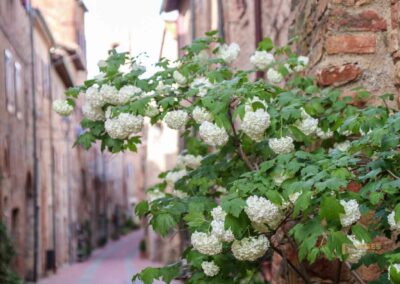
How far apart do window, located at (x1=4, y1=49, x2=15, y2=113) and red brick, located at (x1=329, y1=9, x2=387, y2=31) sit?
14.0 meters

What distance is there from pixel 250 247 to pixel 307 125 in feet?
2.91

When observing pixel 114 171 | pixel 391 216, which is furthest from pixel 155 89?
pixel 114 171

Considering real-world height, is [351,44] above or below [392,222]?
above

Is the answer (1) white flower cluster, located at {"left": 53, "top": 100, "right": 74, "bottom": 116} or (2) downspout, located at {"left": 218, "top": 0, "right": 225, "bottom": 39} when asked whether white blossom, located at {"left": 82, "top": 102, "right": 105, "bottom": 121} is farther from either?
(2) downspout, located at {"left": 218, "top": 0, "right": 225, "bottom": 39}

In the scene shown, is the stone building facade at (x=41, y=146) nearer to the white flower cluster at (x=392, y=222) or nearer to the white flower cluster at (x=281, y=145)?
the white flower cluster at (x=281, y=145)

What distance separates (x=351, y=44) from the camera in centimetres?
486

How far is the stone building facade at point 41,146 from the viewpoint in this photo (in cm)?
1844

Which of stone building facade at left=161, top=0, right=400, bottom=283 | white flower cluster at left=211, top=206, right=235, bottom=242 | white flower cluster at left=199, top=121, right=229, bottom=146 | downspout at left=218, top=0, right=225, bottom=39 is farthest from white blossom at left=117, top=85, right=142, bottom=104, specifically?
downspout at left=218, top=0, right=225, bottom=39

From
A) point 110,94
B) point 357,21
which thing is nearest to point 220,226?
point 110,94

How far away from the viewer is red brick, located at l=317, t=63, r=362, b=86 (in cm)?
488

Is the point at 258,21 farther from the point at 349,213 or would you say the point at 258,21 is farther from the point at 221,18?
the point at 349,213

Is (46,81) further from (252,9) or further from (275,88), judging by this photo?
(275,88)

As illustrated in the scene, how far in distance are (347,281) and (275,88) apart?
3.98 ft

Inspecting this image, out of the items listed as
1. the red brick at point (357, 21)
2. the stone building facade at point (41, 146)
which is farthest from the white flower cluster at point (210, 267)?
the stone building facade at point (41, 146)
